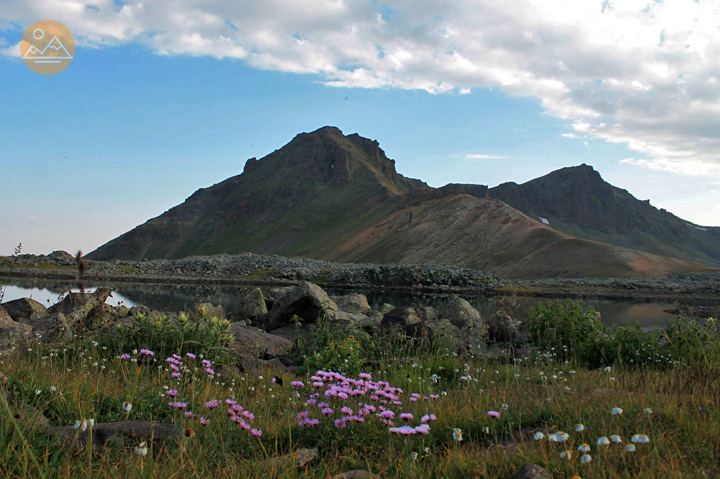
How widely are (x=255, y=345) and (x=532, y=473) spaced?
271 inches

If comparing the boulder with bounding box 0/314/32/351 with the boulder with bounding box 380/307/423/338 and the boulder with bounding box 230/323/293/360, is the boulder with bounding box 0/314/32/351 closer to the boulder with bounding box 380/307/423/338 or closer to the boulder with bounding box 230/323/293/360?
the boulder with bounding box 230/323/293/360

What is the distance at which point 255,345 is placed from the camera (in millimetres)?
9070

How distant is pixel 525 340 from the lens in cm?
1252

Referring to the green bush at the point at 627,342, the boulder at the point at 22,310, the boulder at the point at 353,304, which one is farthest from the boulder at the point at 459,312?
the boulder at the point at 22,310

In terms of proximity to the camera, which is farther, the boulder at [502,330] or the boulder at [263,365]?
the boulder at [502,330]

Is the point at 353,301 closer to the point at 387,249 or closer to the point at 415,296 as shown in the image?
the point at 415,296

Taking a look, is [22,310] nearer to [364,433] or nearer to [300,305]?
[300,305]

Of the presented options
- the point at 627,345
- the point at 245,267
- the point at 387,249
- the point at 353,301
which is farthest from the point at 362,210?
the point at 627,345


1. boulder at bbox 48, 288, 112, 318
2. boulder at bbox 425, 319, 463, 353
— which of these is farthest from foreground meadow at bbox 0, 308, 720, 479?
boulder at bbox 425, 319, 463, 353

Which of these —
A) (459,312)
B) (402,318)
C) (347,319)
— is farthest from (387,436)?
(459,312)

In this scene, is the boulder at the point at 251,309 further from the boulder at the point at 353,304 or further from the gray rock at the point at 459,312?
the gray rock at the point at 459,312

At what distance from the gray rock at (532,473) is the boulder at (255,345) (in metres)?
5.96

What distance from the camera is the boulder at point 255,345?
8534 millimetres

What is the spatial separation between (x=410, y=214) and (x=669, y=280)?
2535 inches
